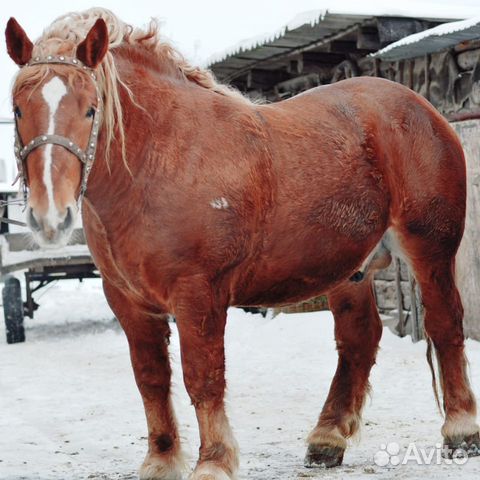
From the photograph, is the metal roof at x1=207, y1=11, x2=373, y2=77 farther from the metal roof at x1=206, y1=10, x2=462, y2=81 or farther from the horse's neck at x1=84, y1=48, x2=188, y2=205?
the horse's neck at x1=84, y1=48, x2=188, y2=205

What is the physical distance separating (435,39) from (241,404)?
3.32 m

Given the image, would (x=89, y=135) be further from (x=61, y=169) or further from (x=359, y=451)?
(x=359, y=451)

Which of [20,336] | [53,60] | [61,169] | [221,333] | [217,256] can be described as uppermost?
[53,60]

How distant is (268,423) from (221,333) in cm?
209

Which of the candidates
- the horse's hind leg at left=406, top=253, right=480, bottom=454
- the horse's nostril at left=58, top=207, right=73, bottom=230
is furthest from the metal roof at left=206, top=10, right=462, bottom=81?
the horse's nostril at left=58, top=207, right=73, bottom=230

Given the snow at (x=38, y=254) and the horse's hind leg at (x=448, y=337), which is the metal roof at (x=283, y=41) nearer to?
the snow at (x=38, y=254)

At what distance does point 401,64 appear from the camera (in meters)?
8.55

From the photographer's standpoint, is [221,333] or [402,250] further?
[402,250]

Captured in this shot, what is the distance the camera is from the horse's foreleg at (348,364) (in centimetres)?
414

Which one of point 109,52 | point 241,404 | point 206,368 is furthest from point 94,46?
point 241,404

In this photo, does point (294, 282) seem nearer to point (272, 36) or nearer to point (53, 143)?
point (53, 143)

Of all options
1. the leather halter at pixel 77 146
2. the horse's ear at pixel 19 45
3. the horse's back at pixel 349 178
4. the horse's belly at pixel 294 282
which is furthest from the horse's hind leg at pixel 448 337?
the horse's ear at pixel 19 45

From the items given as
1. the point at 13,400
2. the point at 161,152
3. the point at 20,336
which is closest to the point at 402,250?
the point at 161,152

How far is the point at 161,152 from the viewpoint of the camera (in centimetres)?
334
